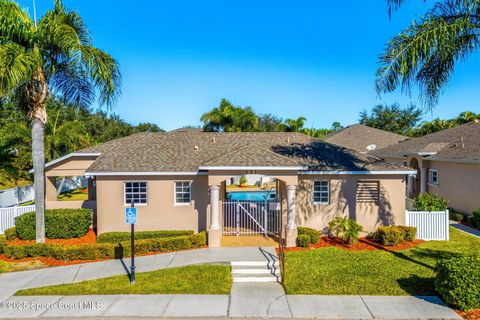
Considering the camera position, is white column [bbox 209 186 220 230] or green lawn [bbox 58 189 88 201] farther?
green lawn [bbox 58 189 88 201]

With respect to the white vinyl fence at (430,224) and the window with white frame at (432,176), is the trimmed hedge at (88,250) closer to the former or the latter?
the white vinyl fence at (430,224)

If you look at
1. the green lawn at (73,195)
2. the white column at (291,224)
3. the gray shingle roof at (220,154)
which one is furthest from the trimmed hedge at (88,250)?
the green lawn at (73,195)

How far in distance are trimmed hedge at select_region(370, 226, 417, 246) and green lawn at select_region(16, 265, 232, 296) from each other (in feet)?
25.1

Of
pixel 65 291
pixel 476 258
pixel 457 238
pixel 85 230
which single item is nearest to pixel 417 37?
pixel 476 258

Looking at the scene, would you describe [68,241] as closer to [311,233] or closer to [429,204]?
[311,233]

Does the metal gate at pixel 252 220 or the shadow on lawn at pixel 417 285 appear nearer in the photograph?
the shadow on lawn at pixel 417 285

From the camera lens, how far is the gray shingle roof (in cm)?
1470

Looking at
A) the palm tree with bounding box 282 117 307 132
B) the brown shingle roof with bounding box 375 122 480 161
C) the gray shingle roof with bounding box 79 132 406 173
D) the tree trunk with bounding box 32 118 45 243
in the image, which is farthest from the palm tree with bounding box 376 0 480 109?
the palm tree with bounding box 282 117 307 132

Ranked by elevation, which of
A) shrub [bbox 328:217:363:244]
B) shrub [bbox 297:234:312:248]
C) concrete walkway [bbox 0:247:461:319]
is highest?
shrub [bbox 328:217:363:244]

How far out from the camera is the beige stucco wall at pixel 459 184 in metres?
18.2

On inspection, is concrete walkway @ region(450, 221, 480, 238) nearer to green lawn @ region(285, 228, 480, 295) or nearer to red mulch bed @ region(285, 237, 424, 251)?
green lawn @ region(285, 228, 480, 295)

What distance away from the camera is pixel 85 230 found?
1566cm

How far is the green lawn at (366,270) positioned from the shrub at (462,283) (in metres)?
0.95

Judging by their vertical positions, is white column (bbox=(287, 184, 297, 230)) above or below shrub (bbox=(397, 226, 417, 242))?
above
